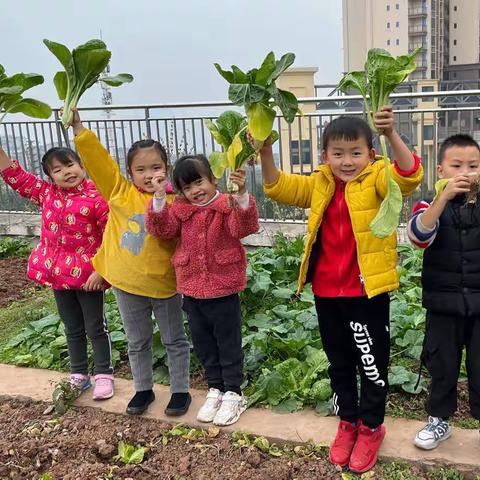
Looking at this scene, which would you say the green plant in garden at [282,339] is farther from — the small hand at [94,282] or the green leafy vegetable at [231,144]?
the green leafy vegetable at [231,144]

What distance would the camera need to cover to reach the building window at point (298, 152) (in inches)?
242

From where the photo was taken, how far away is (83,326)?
11.2ft

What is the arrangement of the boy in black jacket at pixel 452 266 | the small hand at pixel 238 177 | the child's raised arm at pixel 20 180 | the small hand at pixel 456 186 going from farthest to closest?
the child's raised arm at pixel 20 180
the small hand at pixel 238 177
the boy in black jacket at pixel 452 266
the small hand at pixel 456 186

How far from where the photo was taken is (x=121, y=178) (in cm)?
293

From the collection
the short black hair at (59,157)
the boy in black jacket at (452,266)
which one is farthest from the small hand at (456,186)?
the short black hair at (59,157)

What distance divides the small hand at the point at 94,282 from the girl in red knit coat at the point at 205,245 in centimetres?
53

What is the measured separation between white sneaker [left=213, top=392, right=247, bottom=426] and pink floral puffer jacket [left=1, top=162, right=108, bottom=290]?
1.06 m

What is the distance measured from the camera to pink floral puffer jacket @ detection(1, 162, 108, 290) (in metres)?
3.15

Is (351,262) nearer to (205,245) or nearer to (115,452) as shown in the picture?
(205,245)

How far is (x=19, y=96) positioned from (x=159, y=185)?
90cm

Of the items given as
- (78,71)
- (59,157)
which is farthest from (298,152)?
(78,71)

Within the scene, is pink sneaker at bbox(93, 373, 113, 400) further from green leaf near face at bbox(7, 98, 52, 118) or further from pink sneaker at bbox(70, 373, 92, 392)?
green leaf near face at bbox(7, 98, 52, 118)

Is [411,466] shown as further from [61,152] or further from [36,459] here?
[61,152]

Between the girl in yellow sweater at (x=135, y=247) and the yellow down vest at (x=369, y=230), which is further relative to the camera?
the girl in yellow sweater at (x=135, y=247)
